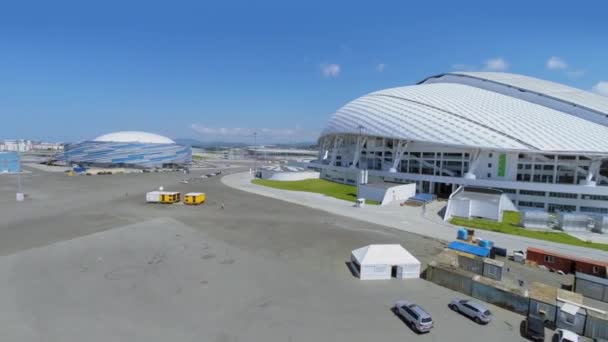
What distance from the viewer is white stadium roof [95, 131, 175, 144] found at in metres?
92.6

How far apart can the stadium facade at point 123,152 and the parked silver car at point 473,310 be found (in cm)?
9334

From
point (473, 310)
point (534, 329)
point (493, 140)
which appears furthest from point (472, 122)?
point (534, 329)

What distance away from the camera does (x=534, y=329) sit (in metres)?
11.8

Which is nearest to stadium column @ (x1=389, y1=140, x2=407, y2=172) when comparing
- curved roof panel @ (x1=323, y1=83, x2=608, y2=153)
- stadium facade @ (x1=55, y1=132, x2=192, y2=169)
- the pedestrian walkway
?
curved roof panel @ (x1=323, y1=83, x2=608, y2=153)

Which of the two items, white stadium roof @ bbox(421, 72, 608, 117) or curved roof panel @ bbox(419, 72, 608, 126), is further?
white stadium roof @ bbox(421, 72, 608, 117)

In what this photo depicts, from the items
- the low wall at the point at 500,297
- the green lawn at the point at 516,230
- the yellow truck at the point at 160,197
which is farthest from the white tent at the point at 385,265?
the yellow truck at the point at 160,197

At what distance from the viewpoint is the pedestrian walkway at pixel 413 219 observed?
23.8m

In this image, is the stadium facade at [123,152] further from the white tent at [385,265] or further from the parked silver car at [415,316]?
the parked silver car at [415,316]

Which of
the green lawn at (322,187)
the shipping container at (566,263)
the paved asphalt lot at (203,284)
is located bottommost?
the paved asphalt lot at (203,284)

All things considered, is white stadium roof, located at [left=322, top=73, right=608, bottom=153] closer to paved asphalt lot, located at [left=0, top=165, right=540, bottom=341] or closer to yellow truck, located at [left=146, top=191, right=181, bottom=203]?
paved asphalt lot, located at [left=0, top=165, right=540, bottom=341]

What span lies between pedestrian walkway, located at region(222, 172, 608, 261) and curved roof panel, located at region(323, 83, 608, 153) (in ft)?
36.8

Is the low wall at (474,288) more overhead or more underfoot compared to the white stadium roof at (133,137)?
more underfoot

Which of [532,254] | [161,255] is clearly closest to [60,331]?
[161,255]

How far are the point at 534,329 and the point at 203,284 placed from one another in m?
14.8
